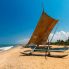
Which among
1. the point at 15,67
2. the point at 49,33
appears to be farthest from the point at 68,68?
the point at 49,33

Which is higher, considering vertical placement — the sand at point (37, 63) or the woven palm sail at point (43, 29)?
the woven palm sail at point (43, 29)

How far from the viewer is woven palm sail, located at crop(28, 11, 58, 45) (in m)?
22.8

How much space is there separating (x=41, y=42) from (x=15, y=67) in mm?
11045

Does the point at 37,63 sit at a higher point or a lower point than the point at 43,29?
lower

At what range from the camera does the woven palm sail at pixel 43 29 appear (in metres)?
22.8

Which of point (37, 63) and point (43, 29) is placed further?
point (43, 29)

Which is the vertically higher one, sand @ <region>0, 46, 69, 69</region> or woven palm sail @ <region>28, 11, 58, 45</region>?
woven palm sail @ <region>28, 11, 58, 45</region>

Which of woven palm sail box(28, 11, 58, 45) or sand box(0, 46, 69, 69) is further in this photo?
woven palm sail box(28, 11, 58, 45)

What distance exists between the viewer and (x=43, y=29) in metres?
22.9

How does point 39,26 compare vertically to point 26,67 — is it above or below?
Result: above

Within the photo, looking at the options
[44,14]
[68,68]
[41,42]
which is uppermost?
[44,14]

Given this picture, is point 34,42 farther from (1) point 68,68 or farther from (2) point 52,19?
(1) point 68,68

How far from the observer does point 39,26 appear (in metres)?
23.3

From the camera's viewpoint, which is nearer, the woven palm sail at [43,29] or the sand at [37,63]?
the sand at [37,63]
